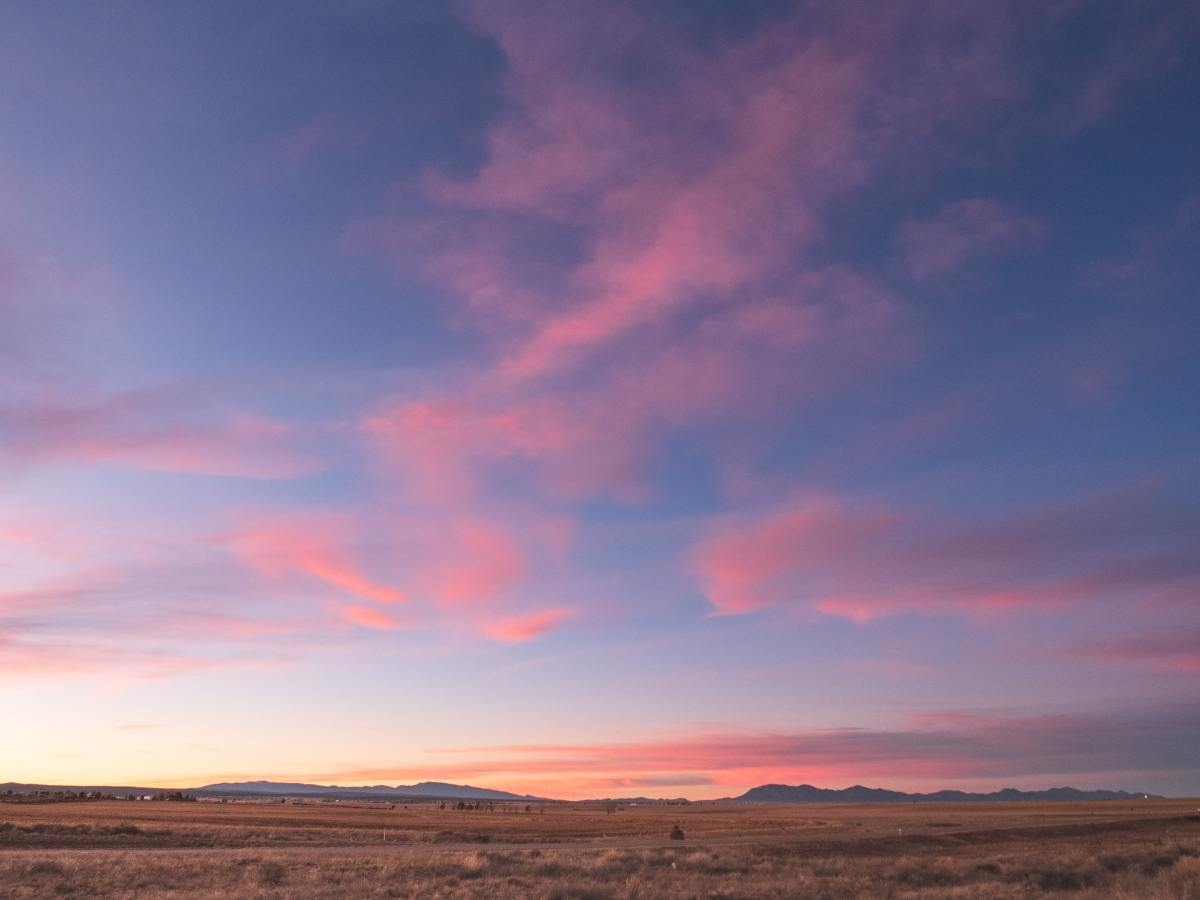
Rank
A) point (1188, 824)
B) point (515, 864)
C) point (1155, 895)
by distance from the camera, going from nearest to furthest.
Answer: point (1155, 895), point (515, 864), point (1188, 824)

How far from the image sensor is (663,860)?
41344mm

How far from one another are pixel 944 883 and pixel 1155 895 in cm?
988

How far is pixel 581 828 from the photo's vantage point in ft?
280

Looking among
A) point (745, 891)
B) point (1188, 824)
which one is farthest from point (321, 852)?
point (1188, 824)

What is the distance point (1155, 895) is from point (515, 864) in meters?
23.7

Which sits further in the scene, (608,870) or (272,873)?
(608,870)

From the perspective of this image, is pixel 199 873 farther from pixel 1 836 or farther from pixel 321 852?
pixel 1 836

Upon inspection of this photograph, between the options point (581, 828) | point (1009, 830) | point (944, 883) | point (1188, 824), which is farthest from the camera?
point (581, 828)

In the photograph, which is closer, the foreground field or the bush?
the foreground field

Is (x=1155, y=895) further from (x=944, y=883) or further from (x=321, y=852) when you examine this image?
(x=321, y=852)

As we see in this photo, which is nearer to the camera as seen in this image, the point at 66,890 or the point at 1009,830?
the point at 66,890

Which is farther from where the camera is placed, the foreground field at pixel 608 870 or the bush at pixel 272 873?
the bush at pixel 272 873

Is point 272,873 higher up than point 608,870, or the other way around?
point 272,873

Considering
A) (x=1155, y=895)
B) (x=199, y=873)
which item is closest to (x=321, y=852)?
(x=199, y=873)
